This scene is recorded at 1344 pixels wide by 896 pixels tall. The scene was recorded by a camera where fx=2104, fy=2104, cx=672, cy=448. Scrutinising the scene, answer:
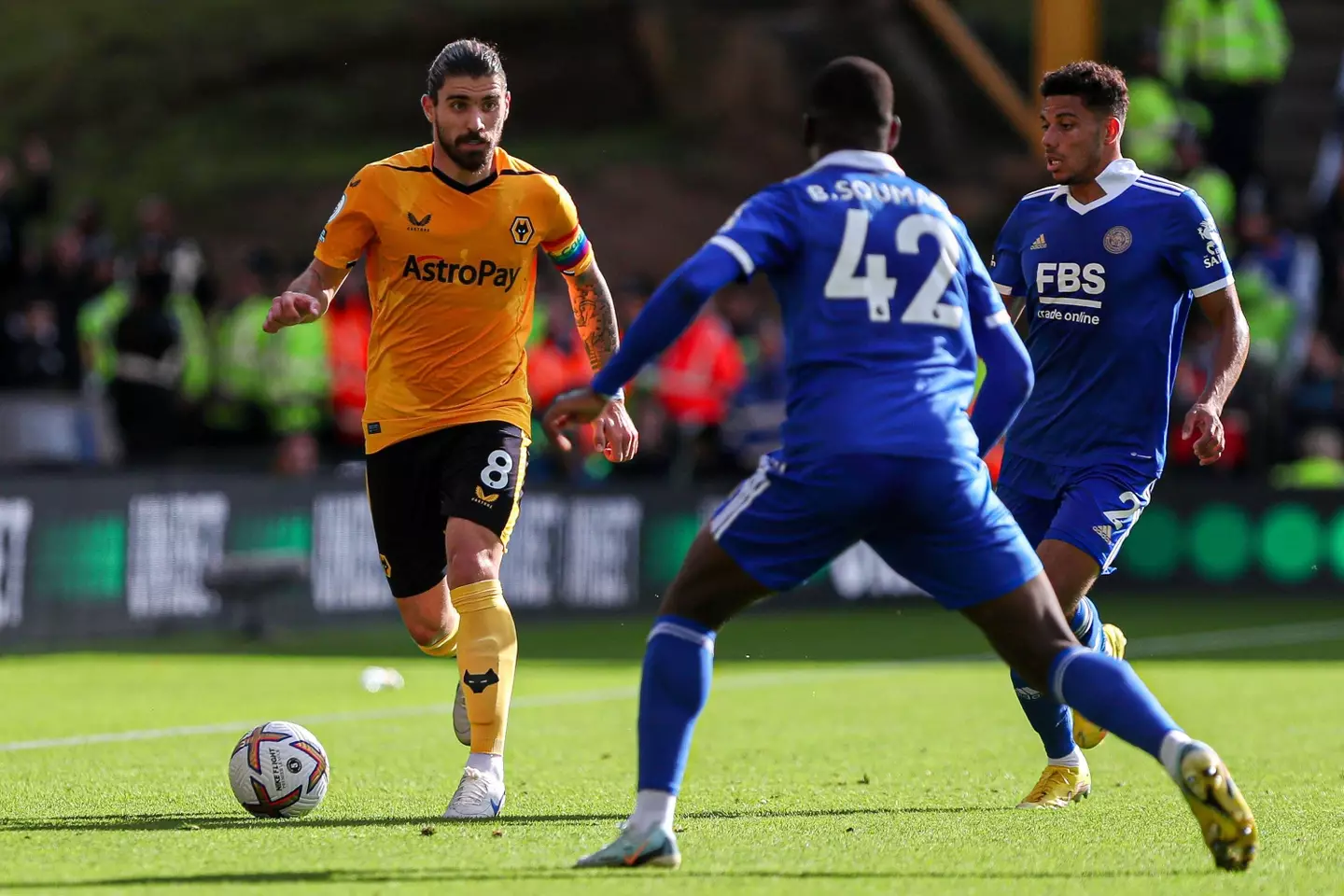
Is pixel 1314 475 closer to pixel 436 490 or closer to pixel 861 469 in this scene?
pixel 436 490

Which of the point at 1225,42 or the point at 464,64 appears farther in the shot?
the point at 1225,42

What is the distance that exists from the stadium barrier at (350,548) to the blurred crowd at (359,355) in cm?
76

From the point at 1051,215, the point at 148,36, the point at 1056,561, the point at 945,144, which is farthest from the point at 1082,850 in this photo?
the point at 148,36

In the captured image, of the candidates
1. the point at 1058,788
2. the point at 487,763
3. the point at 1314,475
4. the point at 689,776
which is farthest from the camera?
the point at 1314,475

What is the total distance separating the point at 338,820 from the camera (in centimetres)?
708

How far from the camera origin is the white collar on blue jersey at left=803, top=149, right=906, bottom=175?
596 cm

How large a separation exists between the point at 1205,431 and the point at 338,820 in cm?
318

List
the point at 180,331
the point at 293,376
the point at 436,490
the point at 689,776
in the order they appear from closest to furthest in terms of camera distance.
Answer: the point at 436,490, the point at 689,776, the point at 293,376, the point at 180,331

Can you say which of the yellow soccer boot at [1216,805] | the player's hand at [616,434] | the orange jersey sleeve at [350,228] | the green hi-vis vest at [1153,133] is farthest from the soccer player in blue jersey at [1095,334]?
the green hi-vis vest at [1153,133]

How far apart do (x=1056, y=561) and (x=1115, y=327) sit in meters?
0.92

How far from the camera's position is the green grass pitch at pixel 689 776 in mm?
5926

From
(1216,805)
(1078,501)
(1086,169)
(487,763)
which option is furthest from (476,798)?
(1086,169)

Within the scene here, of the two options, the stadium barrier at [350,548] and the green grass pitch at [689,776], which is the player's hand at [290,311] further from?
the stadium barrier at [350,548]

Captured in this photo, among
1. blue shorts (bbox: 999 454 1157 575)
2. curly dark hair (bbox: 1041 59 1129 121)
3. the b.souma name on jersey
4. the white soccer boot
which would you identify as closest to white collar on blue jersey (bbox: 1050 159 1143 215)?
Answer: curly dark hair (bbox: 1041 59 1129 121)
